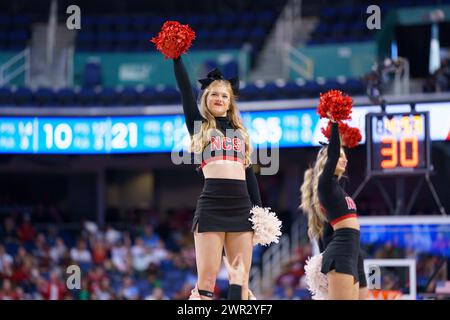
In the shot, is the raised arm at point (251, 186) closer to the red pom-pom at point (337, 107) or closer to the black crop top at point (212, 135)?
the black crop top at point (212, 135)

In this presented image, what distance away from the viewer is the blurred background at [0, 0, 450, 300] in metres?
12.5

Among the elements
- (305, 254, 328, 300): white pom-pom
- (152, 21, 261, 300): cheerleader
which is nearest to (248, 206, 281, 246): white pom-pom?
(152, 21, 261, 300): cheerleader

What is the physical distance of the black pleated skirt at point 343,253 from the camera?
5.20 metres

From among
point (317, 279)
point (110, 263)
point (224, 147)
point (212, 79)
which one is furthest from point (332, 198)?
point (110, 263)

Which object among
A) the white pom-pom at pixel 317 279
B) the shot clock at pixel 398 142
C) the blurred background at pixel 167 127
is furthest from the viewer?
the blurred background at pixel 167 127

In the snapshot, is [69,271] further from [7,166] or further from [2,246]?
[7,166]

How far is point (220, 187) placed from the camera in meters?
4.76

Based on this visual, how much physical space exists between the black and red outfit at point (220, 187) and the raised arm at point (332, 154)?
491 millimetres

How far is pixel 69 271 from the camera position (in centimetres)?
1249

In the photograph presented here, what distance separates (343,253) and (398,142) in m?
4.69

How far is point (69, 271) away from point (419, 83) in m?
6.27

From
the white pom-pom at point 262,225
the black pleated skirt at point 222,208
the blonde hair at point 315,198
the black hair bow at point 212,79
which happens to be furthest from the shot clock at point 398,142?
the black pleated skirt at point 222,208

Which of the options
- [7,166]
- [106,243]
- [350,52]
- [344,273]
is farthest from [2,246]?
[344,273]

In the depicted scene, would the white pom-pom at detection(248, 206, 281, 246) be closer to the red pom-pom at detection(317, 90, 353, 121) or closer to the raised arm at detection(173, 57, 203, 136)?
the raised arm at detection(173, 57, 203, 136)
